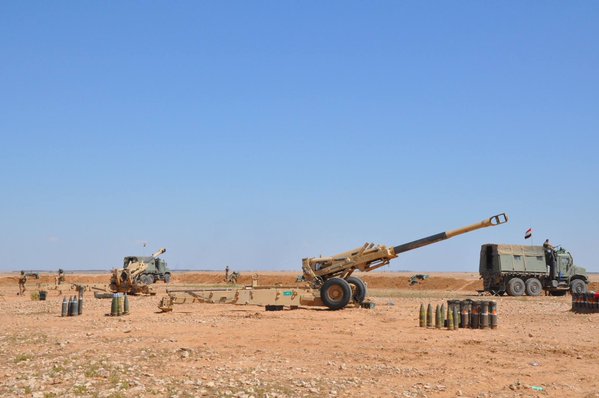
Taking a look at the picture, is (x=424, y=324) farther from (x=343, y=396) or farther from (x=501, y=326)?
(x=343, y=396)

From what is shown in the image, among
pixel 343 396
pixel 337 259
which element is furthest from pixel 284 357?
pixel 337 259

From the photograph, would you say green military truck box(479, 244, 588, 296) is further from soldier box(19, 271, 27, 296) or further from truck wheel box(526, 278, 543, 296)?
soldier box(19, 271, 27, 296)

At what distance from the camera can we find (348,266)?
73.6 ft

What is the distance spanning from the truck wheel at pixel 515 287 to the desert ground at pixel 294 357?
1372cm

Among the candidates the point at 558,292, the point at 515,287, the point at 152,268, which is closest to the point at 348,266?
the point at 515,287

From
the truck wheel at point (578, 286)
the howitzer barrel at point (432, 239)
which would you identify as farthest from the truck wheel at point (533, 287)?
the howitzer barrel at point (432, 239)

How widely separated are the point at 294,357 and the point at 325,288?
9443 mm

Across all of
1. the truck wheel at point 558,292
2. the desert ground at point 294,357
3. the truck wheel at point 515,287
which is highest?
the truck wheel at point 515,287

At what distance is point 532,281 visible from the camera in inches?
1341

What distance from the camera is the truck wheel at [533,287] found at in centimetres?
3394

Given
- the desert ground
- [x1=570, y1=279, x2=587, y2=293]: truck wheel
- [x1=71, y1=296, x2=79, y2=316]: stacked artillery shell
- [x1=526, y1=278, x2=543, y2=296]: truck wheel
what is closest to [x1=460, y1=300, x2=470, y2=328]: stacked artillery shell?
the desert ground

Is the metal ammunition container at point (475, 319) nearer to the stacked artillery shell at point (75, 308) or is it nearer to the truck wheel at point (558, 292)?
the stacked artillery shell at point (75, 308)

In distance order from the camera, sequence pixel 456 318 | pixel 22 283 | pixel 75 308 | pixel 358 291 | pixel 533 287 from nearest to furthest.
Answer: pixel 456 318 → pixel 75 308 → pixel 358 291 → pixel 533 287 → pixel 22 283

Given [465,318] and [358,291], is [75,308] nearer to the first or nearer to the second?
[358,291]
